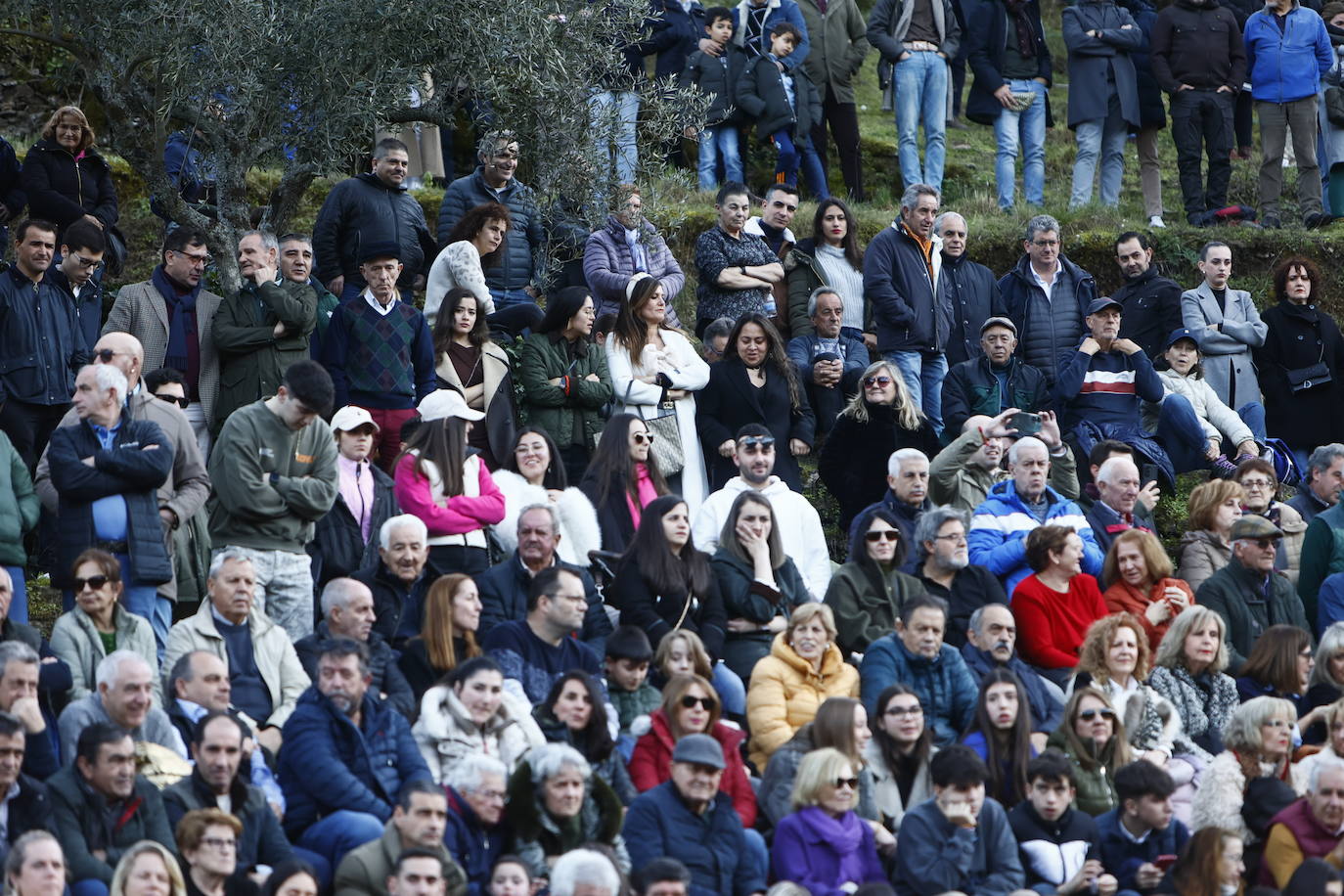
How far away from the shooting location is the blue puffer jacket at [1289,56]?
16.6 metres

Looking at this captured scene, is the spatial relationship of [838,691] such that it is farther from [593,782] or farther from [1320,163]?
[1320,163]

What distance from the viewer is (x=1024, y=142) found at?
17438 mm

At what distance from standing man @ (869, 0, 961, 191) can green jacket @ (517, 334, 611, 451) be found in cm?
528

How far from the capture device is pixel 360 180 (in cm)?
1241

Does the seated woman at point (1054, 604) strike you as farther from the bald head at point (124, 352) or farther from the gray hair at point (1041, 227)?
the bald head at point (124, 352)

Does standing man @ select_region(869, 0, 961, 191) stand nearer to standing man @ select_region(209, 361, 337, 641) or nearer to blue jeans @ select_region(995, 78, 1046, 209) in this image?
blue jeans @ select_region(995, 78, 1046, 209)

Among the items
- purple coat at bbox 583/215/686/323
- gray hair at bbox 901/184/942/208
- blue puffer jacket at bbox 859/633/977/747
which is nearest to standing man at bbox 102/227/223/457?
purple coat at bbox 583/215/686/323

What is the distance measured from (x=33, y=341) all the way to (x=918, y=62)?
327 inches

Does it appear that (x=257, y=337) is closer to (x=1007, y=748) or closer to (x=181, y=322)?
(x=181, y=322)

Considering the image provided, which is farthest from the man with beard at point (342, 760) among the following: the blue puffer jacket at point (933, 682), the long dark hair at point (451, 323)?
the long dark hair at point (451, 323)

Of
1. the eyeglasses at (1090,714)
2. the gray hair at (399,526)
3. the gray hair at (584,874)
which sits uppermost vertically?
the gray hair at (399,526)

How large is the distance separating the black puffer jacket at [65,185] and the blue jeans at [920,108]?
6674 millimetres

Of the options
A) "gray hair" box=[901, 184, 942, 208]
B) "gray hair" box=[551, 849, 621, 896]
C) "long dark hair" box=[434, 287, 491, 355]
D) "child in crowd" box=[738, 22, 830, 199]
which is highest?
"child in crowd" box=[738, 22, 830, 199]

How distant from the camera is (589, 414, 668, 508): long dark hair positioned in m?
10.7
